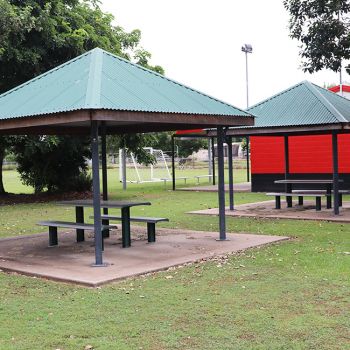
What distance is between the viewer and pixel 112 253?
Result: 1005 cm

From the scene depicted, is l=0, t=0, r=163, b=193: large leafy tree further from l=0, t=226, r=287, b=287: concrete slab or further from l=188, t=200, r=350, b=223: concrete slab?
l=0, t=226, r=287, b=287: concrete slab

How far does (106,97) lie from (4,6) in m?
10.6

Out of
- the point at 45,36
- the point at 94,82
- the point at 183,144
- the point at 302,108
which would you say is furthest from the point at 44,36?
the point at 183,144

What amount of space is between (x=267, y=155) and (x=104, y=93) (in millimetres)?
16796

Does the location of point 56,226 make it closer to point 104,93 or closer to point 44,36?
point 104,93

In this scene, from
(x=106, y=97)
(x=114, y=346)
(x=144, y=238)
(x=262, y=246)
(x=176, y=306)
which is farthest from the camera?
(x=144, y=238)

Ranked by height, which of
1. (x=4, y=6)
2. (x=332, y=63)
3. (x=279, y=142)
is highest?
(x=4, y=6)

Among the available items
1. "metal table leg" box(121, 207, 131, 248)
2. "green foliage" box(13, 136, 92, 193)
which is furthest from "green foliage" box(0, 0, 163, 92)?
"metal table leg" box(121, 207, 131, 248)

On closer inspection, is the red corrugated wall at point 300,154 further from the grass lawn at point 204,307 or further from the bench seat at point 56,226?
the bench seat at point 56,226

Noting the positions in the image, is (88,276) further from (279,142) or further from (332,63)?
(279,142)

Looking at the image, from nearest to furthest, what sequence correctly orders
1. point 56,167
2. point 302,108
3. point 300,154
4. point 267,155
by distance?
point 302,108 < point 56,167 < point 300,154 < point 267,155

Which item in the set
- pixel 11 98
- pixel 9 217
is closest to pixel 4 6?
pixel 9 217

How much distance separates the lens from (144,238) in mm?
11680

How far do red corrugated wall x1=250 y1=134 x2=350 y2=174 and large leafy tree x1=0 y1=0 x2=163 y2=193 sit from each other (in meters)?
5.78
